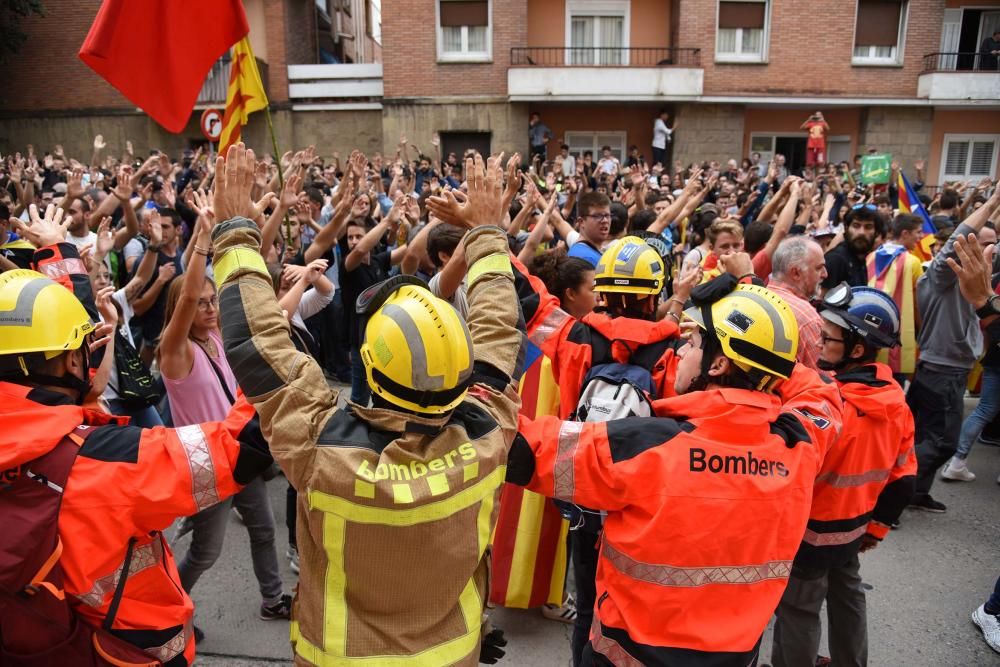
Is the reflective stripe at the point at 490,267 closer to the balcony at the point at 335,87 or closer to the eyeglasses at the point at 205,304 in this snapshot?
the eyeglasses at the point at 205,304

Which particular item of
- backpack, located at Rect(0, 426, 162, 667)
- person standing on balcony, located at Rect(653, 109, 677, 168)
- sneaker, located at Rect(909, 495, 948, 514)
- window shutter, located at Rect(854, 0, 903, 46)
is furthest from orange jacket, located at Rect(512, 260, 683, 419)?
window shutter, located at Rect(854, 0, 903, 46)

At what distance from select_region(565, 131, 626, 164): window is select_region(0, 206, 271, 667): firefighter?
2026 centimetres

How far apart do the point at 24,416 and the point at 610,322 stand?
6.59ft

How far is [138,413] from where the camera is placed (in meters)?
3.99

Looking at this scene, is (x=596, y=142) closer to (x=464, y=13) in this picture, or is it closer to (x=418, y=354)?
(x=464, y=13)

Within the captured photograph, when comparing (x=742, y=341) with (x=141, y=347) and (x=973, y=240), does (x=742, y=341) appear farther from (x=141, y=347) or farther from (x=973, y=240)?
(x=141, y=347)

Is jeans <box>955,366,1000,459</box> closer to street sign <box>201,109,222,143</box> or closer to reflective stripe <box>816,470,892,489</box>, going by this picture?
reflective stripe <box>816,470,892,489</box>

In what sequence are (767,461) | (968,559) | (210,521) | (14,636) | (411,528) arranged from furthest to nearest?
(968,559), (210,521), (767,461), (14,636), (411,528)

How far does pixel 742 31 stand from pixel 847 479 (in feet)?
67.6

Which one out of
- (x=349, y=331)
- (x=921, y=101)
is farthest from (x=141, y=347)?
(x=921, y=101)

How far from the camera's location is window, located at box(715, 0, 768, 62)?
Result: 19.9 meters

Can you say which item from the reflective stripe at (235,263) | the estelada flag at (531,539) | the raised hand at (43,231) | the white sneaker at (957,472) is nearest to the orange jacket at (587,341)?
the estelada flag at (531,539)

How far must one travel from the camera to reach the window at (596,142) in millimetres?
21203

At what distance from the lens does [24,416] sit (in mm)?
1733
